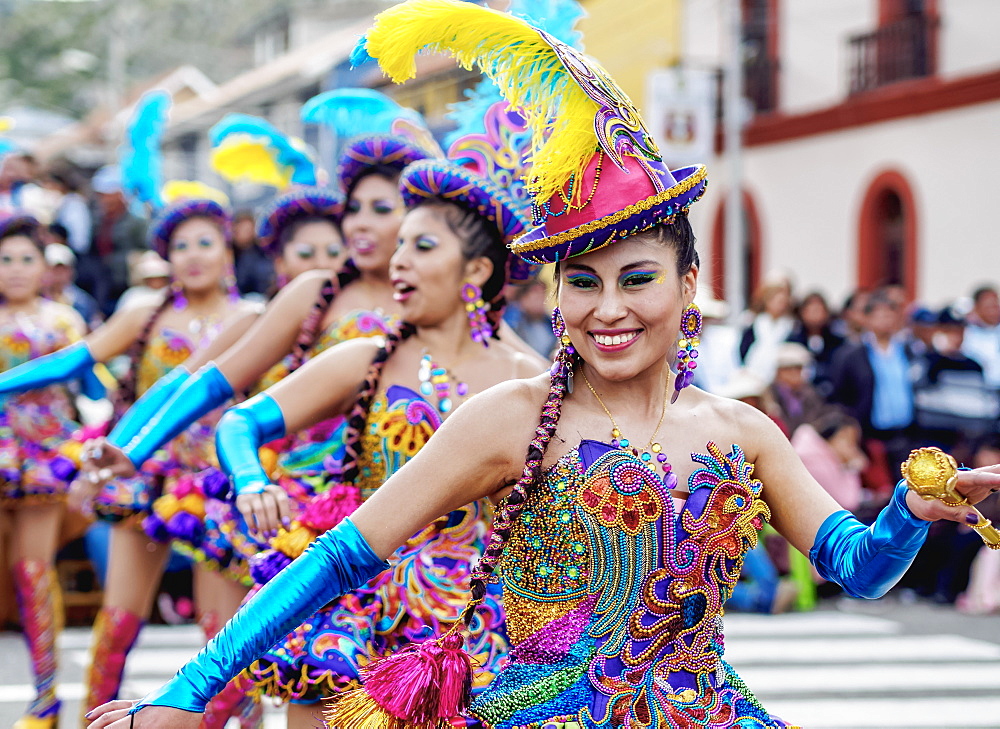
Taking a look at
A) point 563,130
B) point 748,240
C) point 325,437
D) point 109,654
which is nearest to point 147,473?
point 109,654

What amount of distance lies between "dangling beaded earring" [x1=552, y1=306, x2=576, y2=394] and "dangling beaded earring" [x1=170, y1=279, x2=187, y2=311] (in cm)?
385

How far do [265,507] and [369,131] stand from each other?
100 inches

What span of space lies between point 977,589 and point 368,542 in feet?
24.8

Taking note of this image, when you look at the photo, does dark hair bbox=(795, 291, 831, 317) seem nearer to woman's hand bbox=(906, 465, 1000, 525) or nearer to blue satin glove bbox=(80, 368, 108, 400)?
blue satin glove bbox=(80, 368, 108, 400)

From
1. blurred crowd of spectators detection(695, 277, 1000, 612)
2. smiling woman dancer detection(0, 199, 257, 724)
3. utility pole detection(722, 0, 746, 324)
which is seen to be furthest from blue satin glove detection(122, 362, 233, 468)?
utility pole detection(722, 0, 746, 324)

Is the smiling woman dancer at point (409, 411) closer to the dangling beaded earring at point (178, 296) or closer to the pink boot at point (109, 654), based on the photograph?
the pink boot at point (109, 654)

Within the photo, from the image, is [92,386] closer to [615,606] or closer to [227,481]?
[227,481]

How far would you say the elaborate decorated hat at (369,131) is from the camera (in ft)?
16.5

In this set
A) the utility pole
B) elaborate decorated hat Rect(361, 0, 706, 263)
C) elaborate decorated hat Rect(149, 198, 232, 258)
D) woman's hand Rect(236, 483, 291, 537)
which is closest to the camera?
elaborate decorated hat Rect(361, 0, 706, 263)

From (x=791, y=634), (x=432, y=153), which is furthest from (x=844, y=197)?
(x=432, y=153)

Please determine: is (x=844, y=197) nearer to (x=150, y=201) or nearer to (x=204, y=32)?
(x=150, y=201)

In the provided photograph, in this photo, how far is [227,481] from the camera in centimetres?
485

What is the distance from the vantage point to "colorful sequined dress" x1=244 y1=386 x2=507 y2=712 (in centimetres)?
361

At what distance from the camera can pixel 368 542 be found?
2.69 metres
